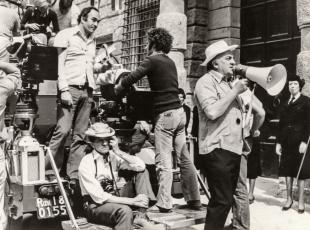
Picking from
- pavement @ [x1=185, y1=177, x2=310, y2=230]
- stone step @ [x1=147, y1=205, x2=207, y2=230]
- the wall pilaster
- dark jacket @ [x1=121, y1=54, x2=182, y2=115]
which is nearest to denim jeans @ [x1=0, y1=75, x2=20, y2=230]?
dark jacket @ [x1=121, y1=54, x2=182, y2=115]

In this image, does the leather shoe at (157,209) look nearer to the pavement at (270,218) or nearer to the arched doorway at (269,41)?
the pavement at (270,218)

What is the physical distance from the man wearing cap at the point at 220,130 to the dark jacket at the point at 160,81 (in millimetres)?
819

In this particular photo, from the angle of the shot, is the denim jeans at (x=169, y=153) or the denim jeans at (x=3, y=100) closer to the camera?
the denim jeans at (x=3, y=100)

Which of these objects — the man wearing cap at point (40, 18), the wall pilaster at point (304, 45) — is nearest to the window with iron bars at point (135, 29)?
the man wearing cap at point (40, 18)

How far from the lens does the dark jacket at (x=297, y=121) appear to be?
23.0ft

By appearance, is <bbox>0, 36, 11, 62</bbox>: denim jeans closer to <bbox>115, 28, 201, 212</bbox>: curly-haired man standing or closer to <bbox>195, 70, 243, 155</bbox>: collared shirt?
<bbox>115, 28, 201, 212</bbox>: curly-haired man standing

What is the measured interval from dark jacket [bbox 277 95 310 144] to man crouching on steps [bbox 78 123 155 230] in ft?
9.72

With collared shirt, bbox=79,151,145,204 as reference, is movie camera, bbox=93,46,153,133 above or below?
above

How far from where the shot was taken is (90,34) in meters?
6.18

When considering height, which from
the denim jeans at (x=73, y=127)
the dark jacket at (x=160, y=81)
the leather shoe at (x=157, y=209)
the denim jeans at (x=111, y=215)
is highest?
the dark jacket at (x=160, y=81)

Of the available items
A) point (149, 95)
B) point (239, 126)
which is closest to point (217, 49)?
point (239, 126)

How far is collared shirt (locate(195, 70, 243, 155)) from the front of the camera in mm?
4328

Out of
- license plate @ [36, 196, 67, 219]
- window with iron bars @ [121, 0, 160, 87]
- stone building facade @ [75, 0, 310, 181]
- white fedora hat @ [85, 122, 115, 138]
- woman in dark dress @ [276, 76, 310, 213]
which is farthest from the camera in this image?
window with iron bars @ [121, 0, 160, 87]

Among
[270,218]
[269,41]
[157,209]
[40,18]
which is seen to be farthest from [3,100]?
[269,41]
